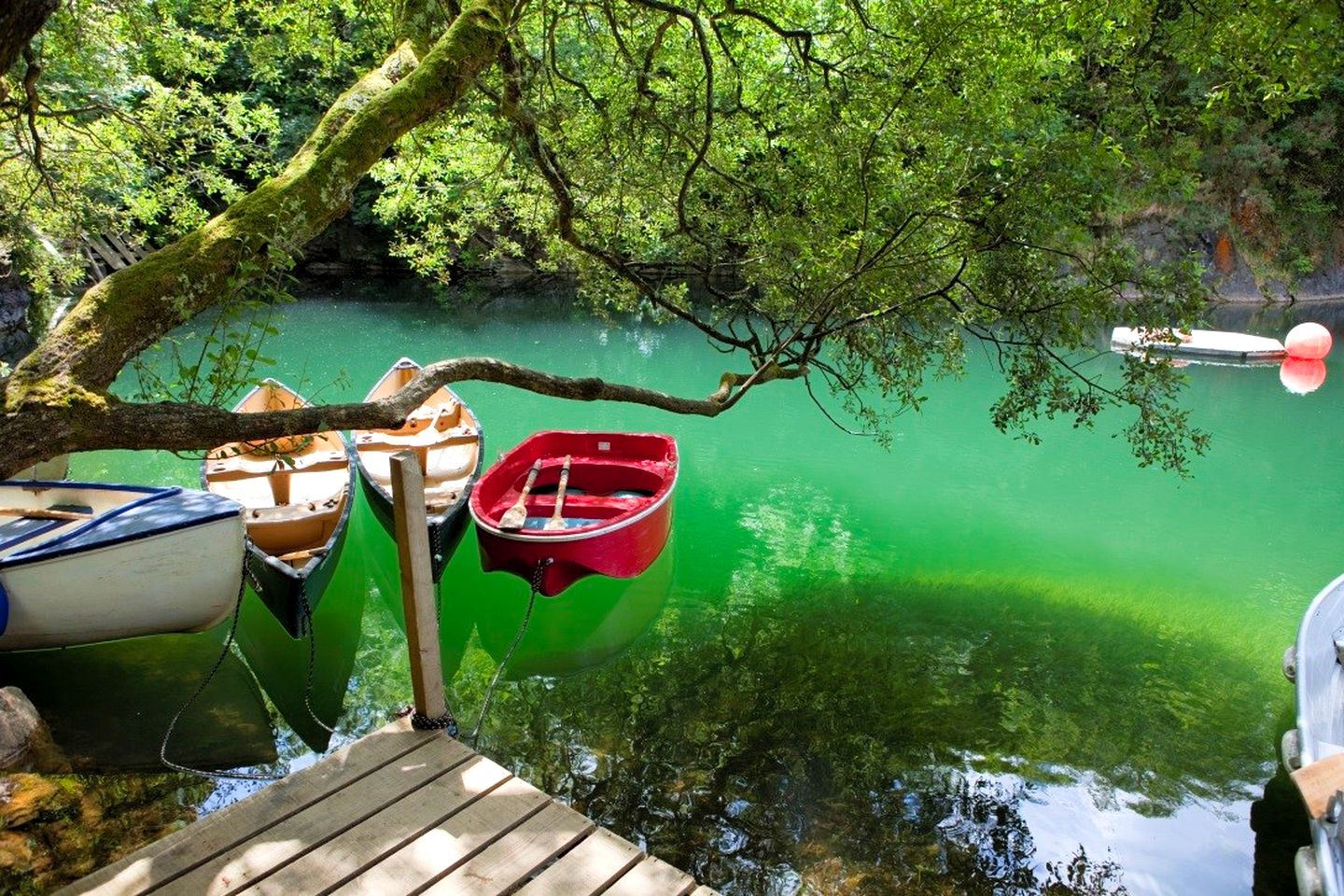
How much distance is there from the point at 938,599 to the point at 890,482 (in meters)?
3.06

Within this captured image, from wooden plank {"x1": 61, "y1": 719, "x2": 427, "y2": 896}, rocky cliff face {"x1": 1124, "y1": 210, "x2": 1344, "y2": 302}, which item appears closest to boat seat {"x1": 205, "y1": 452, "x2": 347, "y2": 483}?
wooden plank {"x1": 61, "y1": 719, "x2": 427, "y2": 896}

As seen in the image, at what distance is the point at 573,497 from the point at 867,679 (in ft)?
8.38

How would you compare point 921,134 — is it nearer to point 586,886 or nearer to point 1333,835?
point 1333,835

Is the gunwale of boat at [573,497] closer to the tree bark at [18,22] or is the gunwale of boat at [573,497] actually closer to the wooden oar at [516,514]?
the wooden oar at [516,514]

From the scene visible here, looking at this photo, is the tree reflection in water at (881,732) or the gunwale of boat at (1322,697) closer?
the gunwale of boat at (1322,697)

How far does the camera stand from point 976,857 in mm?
4164

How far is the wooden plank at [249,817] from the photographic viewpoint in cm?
263

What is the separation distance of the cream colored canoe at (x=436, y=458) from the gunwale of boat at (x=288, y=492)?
0.83ft

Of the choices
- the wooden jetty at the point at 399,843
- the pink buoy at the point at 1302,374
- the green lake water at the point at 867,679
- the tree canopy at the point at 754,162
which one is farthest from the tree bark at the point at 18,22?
the pink buoy at the point at 1302,374

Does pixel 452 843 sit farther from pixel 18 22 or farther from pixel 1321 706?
pixel 1321 706

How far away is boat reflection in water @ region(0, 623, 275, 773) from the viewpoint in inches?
184

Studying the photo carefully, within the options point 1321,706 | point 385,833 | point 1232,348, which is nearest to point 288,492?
point 385,833

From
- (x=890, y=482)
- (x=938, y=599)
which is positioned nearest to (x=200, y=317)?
(x=890, y=482)

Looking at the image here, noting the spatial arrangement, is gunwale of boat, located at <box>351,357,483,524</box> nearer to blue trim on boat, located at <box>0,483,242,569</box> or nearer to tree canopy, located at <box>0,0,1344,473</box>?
blue trim on boat, located at <box>0,483,242,569</box>
